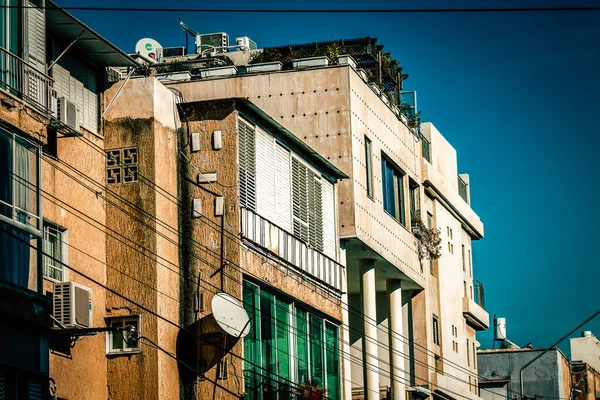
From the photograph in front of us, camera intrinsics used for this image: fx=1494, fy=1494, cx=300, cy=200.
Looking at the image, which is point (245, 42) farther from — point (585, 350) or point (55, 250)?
point (585, 350)

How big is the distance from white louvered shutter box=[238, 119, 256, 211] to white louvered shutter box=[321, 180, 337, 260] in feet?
17.2

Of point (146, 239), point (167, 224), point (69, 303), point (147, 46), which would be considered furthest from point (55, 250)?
point (147, 46)

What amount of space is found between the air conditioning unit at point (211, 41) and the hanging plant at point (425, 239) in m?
9.51

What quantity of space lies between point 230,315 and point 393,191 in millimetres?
15745

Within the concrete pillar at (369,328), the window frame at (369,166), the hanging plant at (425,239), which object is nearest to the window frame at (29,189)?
the window frame at (369,166)

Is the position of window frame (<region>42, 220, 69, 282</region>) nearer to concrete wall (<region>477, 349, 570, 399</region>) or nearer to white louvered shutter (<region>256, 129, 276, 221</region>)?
white louvered shutter (<region>256, 129, 276, 221</region>)

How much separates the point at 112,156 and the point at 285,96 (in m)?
10.3

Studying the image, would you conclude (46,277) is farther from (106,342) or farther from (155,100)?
(155,100)

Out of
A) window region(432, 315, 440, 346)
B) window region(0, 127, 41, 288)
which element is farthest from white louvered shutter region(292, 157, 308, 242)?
window region(432, 315, 440, 346)

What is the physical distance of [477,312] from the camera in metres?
59.2

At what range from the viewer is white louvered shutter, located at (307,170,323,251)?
38.9 metres

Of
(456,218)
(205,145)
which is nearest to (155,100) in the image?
(205,145)

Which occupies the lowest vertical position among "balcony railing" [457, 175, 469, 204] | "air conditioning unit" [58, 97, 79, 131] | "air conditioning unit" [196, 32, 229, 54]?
"air conditioning unit" [58, 97, 79, 131]

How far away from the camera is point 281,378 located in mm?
35375
